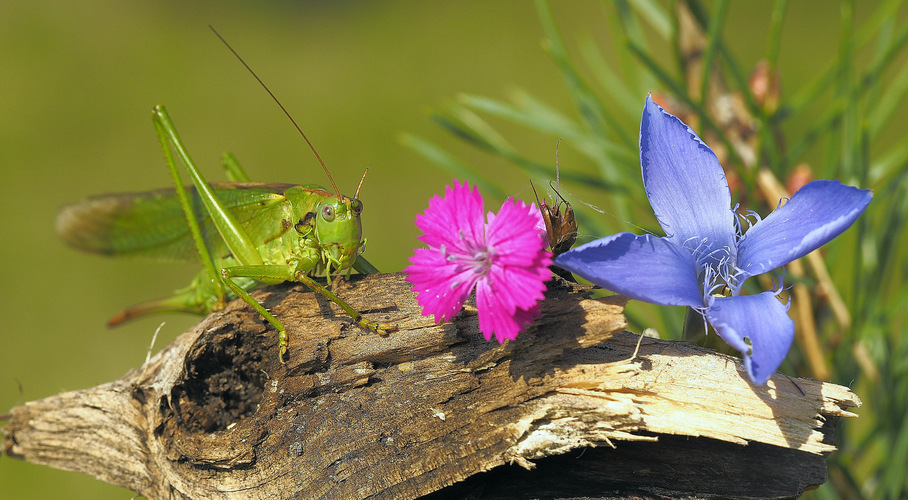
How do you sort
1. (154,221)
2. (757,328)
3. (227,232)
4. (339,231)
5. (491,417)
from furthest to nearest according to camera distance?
(154,221) < (227,232) < (339,231) < (491,417) < (757,328)

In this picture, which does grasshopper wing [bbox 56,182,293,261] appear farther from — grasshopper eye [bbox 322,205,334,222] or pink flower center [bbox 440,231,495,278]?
pink flower center [bbox 440,231,495,278]

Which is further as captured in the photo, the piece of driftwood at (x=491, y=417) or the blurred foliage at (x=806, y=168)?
the blurred foliage at (x=806, y=168)

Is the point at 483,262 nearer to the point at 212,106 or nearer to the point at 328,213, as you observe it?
the point at 328,213

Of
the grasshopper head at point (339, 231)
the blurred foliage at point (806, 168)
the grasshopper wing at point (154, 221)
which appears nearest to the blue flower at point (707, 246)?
the blurred foliage at point (806, 168)

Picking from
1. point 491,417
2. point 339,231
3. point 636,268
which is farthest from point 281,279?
point 636,268

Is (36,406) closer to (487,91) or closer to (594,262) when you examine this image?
(594,262)

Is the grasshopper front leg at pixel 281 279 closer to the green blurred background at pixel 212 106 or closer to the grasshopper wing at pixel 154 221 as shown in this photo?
the grasshopper wing at pixel 154 221
